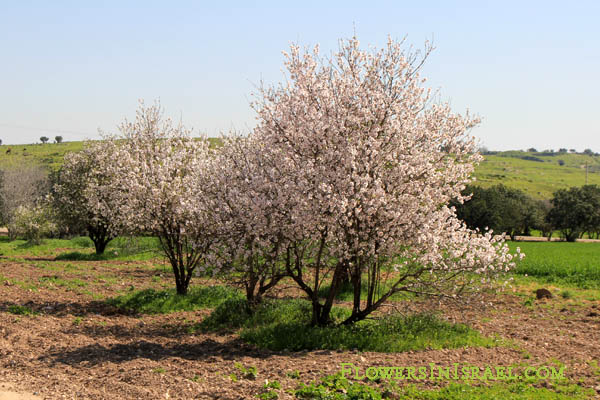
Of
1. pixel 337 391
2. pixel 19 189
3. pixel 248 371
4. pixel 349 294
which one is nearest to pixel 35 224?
pixel 19 189

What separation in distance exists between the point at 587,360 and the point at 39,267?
26874 mm

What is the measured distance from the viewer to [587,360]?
12.7 metres

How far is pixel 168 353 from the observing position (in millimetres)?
12930

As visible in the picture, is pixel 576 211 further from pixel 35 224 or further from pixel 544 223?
pixel 35 224

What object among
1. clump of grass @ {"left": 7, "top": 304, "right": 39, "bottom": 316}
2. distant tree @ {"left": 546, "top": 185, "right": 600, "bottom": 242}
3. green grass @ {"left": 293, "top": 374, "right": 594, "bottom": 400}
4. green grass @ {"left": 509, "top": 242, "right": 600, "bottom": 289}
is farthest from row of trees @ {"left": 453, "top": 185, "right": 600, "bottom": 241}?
green grass @ {"left": 293, "top": 374, "right": 594, "bottom": 400}

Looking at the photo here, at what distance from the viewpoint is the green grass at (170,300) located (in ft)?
61.6

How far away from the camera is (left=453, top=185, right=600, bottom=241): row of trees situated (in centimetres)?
7269

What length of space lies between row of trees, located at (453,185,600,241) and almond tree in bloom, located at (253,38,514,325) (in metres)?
59.9

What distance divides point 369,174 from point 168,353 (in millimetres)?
6915

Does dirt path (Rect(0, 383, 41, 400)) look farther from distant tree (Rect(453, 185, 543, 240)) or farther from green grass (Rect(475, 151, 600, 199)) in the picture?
green grass (Rect(475, 151, 600, 199))

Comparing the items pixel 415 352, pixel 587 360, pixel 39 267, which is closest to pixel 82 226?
pixel 39 267

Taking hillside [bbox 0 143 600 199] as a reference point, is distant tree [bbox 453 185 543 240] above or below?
below

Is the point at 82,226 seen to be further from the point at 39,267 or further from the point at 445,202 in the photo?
the point at 445,202

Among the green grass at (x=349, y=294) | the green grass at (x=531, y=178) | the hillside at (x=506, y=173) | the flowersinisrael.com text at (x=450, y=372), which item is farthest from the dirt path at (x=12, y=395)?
the green grass at (x=531, y=178)
